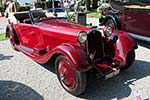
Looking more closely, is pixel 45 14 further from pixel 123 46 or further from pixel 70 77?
pixel 70 77

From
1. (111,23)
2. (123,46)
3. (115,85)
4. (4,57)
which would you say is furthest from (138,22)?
(4,57)

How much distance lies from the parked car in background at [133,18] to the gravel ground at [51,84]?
1414mm

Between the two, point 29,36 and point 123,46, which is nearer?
point 123,46

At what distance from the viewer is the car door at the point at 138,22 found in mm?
7759

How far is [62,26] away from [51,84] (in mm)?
1418

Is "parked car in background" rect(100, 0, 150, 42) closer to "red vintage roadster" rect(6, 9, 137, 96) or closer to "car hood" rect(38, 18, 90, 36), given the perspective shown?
"red vintage roadster" rect(6, 9, 137, 96)

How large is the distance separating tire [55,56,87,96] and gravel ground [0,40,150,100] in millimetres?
151

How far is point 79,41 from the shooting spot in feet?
16.3

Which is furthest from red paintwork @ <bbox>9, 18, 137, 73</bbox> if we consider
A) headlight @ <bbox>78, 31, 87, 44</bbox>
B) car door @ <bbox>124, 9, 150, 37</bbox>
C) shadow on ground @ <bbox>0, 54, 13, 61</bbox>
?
car door @ <bbox>124, 9, 150, 37</bbox>

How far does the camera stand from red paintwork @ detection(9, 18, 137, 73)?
4602mm

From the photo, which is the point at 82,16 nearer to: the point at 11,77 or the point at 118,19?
the point at 118,19

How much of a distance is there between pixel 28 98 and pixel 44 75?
1.22 m

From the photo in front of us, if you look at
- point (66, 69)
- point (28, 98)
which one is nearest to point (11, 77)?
point (28, 98)

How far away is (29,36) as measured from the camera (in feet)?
22.0
